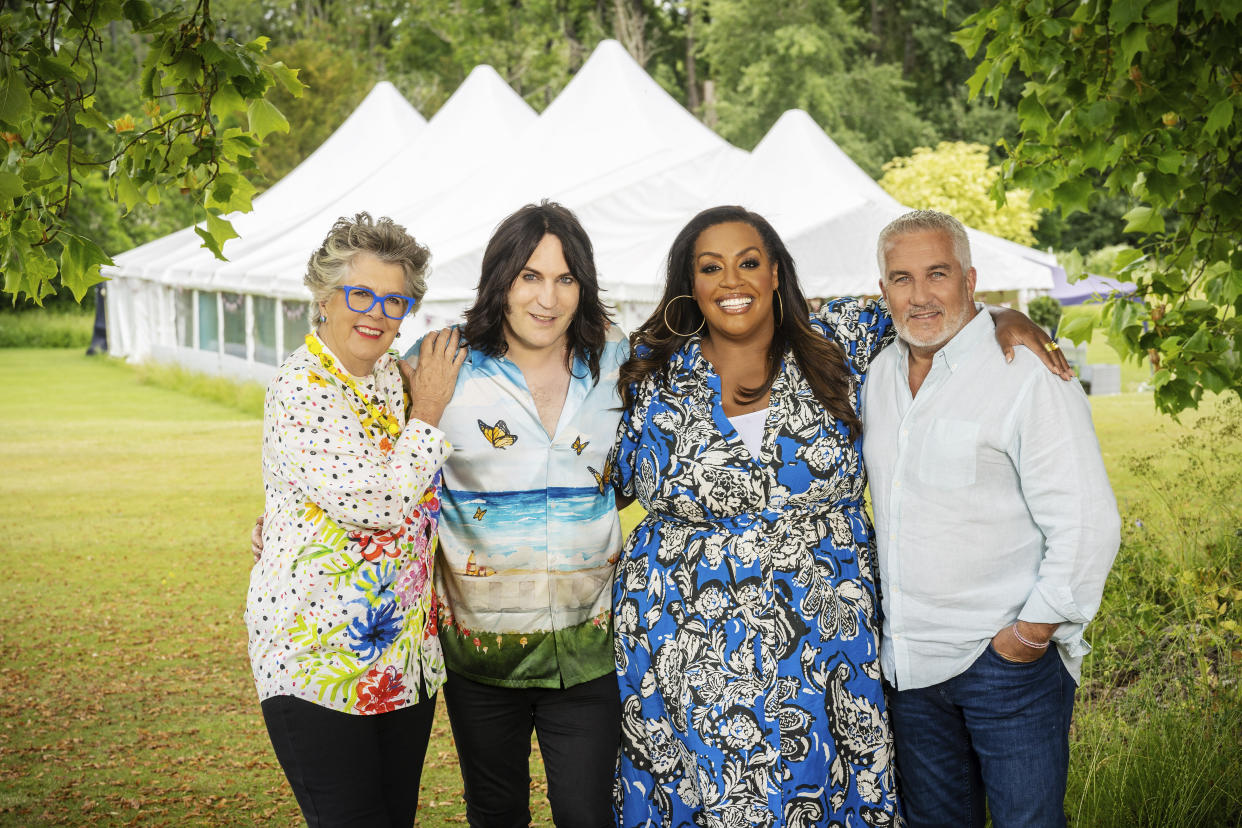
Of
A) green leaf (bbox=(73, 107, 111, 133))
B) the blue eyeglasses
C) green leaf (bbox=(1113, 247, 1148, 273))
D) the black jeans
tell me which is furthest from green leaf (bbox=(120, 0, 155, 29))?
green leaf (bbox=(1113, 247, 1148, 273))

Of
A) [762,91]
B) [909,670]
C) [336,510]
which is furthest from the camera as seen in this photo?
[762,91]

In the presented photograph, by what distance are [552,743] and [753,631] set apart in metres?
0.68

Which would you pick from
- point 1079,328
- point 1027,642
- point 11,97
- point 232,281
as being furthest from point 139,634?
point 232,281

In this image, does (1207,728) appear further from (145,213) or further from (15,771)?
(145,213)

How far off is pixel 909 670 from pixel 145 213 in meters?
42.2

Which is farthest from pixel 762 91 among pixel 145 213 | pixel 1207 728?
pixel 1207 728

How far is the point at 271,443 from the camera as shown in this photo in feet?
9.43

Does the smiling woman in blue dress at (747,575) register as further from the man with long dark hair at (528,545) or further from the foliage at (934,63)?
the foliage at (934,63)

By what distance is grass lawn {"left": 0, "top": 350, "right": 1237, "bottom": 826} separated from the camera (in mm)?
5496

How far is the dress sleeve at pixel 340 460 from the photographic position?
2.77 metres

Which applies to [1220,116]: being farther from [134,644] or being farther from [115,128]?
[134,644]

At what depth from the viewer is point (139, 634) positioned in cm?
815

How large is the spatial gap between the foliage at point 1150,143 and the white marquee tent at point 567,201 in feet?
33.1

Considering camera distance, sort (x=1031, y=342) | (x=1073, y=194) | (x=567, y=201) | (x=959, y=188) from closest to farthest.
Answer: (x=1031, y=342), (x=1073, y=194), (x=567, y=201), (x=959, y=188)
